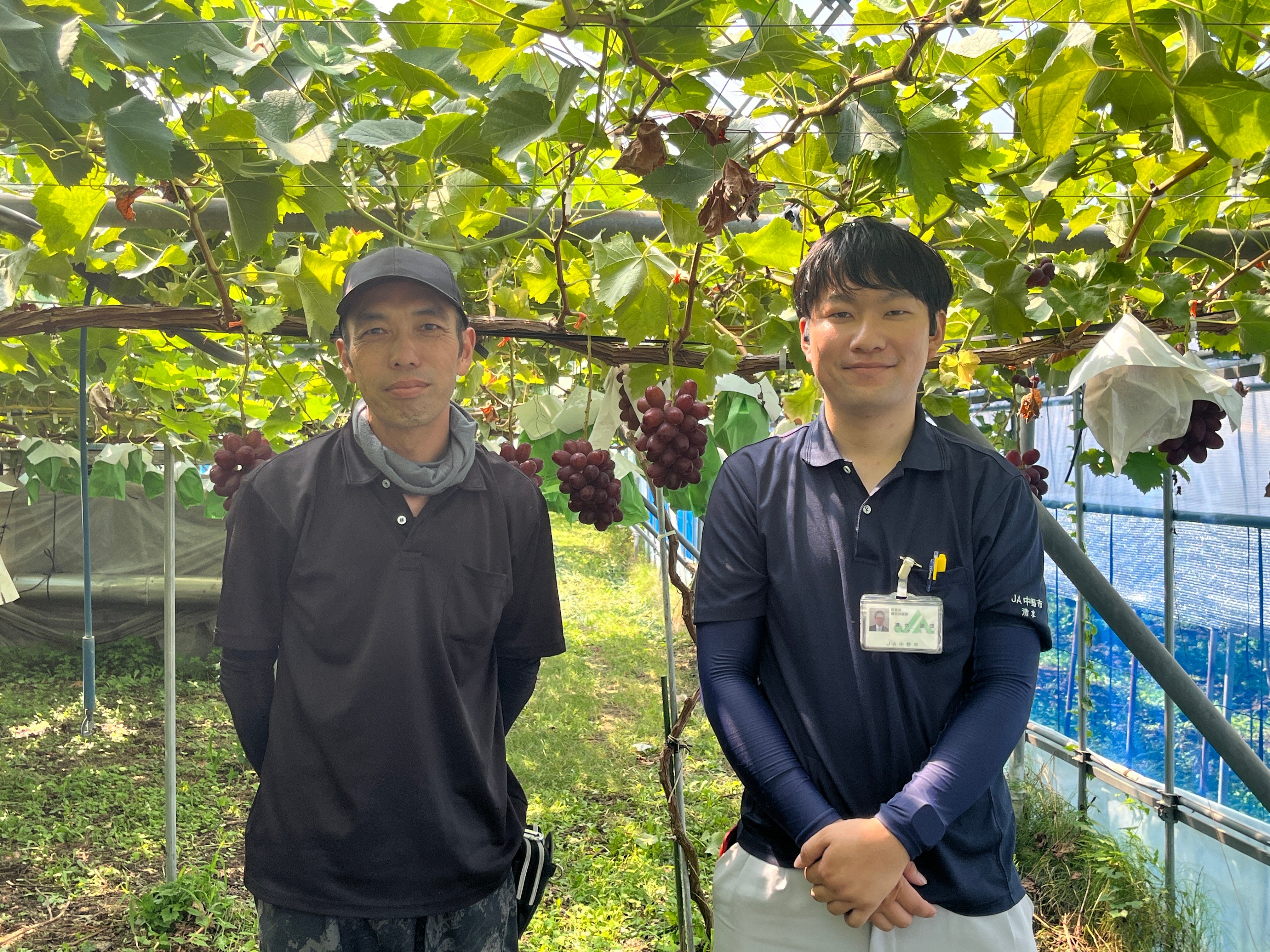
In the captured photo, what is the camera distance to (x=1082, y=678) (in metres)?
4.09

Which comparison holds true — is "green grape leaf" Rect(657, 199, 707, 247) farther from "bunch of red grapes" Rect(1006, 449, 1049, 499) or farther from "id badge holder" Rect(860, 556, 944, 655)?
"bunch of red grapes" Rect(1006, 449, 1049, 499)

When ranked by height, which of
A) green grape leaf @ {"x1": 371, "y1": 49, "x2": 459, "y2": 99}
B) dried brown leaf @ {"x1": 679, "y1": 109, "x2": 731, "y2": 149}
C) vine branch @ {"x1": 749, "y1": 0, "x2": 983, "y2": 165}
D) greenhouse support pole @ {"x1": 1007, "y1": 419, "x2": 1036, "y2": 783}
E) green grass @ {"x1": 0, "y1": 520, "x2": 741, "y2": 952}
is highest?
green grape leaf @ {"x1": 371, "y1": 49, "x2": 459, "y2": 99}

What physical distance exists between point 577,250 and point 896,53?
0.85 m

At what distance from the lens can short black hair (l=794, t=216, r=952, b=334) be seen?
1.24 m

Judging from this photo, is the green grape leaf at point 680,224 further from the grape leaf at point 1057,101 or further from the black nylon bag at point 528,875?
the black nylon bag at point 528,875

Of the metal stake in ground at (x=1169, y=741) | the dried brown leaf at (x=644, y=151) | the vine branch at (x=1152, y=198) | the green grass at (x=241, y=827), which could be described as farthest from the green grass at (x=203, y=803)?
the dried brown leaf at (x=644, y=151)

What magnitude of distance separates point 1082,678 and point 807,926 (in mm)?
3382

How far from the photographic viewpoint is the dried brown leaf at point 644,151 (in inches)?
48.4

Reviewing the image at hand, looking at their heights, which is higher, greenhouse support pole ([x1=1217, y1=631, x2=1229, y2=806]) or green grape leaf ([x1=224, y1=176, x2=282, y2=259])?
green grape leaf ([x1=224, y1=176, x2=282, y2=259])

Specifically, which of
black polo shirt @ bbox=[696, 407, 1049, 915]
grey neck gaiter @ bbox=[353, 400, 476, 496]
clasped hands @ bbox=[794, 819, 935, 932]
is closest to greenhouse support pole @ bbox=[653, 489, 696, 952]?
grey neck gaiter @ bbox=[353, 400, 476, 496]

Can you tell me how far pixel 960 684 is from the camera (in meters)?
1.22

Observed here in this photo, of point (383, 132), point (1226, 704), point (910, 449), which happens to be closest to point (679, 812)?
point (910, 449)

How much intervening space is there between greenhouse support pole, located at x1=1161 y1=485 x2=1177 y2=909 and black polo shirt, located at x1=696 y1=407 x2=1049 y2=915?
2.54m

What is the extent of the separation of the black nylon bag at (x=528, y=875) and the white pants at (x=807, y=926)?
0.34 meters
